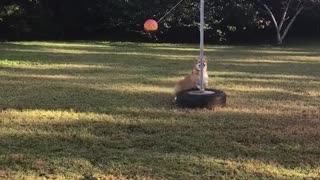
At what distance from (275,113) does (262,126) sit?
0.86 meters

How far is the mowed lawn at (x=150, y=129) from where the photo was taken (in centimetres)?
444

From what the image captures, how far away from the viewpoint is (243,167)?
176 inches

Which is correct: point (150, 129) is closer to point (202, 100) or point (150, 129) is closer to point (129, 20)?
point (202, 100)

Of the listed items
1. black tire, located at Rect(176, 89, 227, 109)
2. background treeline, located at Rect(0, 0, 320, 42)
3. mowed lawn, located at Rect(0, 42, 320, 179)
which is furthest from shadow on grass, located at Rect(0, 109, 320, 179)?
background treeline, located at Rect(0, 0, 320, 42)

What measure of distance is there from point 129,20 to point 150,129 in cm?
1994

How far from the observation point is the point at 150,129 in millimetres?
5828

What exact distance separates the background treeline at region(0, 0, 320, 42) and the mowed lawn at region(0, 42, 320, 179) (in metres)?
14.4

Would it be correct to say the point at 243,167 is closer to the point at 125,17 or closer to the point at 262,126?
the point at 262,126

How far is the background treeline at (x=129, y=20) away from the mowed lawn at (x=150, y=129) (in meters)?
14.4

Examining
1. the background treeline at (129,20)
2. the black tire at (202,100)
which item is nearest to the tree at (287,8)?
the background treeline at (129,20)

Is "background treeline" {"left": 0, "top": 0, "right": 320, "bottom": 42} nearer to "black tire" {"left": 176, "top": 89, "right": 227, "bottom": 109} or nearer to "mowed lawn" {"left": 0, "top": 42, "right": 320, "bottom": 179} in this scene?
"mowed lawn" {"left": 0, "top": 42, "right": 320, "bottom": 179}

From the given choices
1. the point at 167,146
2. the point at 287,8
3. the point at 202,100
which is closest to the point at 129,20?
the point at 287,8

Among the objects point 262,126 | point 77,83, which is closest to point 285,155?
point 262,126

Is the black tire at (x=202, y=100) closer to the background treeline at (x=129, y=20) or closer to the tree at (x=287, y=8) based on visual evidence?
the background treeline at (x=129, y=20)
